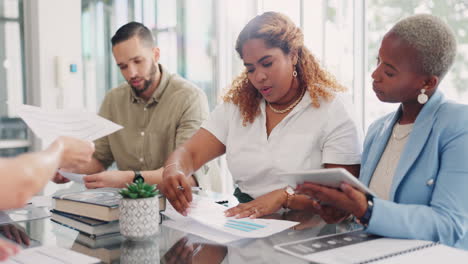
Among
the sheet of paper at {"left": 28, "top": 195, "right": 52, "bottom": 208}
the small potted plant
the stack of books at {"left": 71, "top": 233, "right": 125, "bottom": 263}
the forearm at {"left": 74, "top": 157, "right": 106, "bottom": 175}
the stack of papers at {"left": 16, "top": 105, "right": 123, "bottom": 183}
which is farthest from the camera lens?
the forearm at {"left": 74, "top": 157, "right": 106, "bottom": 175}

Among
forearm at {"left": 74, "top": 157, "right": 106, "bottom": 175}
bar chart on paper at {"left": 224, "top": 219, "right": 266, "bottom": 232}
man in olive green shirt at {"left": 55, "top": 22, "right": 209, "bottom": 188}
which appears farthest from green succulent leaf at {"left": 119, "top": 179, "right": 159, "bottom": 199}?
forearm at {"left": 74, "top": 157, "right": 106, "bottom": 175}

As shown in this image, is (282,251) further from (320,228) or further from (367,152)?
(367,152)

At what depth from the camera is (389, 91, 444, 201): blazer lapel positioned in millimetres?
1229

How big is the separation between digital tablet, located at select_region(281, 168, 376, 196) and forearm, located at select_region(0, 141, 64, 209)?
0.56m

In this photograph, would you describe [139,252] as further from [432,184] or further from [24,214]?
[432,184]

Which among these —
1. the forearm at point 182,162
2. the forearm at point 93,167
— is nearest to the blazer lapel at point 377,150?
the forearm at point 182,162

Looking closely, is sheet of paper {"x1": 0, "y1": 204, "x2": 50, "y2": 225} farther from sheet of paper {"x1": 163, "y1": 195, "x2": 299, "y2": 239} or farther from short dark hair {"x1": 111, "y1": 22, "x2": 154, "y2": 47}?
short dark hair {"x1": 111, "y1": 22, "x2": 154, "y2": 47}

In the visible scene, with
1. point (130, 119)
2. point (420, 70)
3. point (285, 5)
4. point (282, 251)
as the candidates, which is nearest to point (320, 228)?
point (282, 251)

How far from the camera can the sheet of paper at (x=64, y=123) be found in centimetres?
141

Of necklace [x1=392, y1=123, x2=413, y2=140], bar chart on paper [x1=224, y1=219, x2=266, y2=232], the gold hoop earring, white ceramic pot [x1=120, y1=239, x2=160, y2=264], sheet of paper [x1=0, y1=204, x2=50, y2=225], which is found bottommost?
sheet of paper [x1=0, y1=204, x2=50, y2=225]

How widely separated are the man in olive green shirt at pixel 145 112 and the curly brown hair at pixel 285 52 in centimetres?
54

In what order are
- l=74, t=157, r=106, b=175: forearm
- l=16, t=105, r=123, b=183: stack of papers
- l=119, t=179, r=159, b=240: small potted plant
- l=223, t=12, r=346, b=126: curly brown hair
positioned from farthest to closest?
1. l=74, t=157, r=106, b=175: forearm
2. l=223, t=12, r=346, b=126: curly brown hair
3. l=16, t=105, r=123, b=183: stack of papers
4. l=119, t=179, r=159, b=240: small potted plant

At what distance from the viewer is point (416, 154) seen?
4.01 feet

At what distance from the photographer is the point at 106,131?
147 cm
